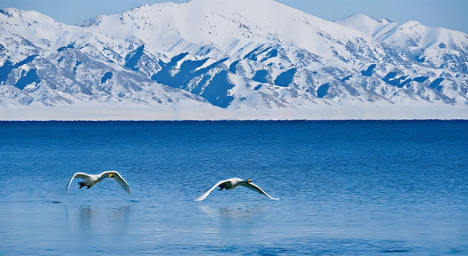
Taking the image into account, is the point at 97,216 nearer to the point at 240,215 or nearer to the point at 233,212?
the point at 233,212

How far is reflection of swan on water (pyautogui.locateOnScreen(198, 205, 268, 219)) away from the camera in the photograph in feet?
128

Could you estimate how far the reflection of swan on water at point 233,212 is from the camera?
39.1 meters

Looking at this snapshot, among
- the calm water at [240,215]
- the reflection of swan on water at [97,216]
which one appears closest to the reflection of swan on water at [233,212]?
the calm water at [240,215]

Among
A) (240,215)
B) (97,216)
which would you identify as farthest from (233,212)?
(97,216)

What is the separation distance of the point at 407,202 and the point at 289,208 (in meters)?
7.94

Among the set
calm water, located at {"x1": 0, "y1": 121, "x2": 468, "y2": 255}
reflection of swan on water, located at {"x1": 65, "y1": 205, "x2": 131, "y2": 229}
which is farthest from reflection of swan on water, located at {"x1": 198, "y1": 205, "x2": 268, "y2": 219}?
reflection of swan on water, located at {"x1": 65, "y1": 205, "x2": 131, "y2": 229}

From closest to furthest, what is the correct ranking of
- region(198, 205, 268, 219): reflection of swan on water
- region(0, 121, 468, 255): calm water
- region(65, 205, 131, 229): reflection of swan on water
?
region(0, 121, 468, 255): calm water
region(65, 205, 131, 229): reflection of swan on water
region(198, 205, 268, 219): reflection of swan on water

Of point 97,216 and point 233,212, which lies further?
point 233,212

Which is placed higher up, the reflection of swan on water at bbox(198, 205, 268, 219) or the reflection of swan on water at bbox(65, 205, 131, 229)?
the reflection of swan on water at bbox(198, 205, 268, 219)

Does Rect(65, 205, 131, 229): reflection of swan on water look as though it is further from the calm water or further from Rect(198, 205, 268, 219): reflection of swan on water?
Rect(198, 205, 268, 219): reflection of swan on water

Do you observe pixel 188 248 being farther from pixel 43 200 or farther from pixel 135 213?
pixel 43 200

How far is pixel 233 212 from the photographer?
40188 millimetres

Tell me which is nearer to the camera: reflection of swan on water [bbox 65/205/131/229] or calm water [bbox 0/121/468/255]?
calm water [bbox 0/121/468/255]

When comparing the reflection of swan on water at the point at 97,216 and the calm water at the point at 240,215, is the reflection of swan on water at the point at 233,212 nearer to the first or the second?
the calm water at the point at 240,215
